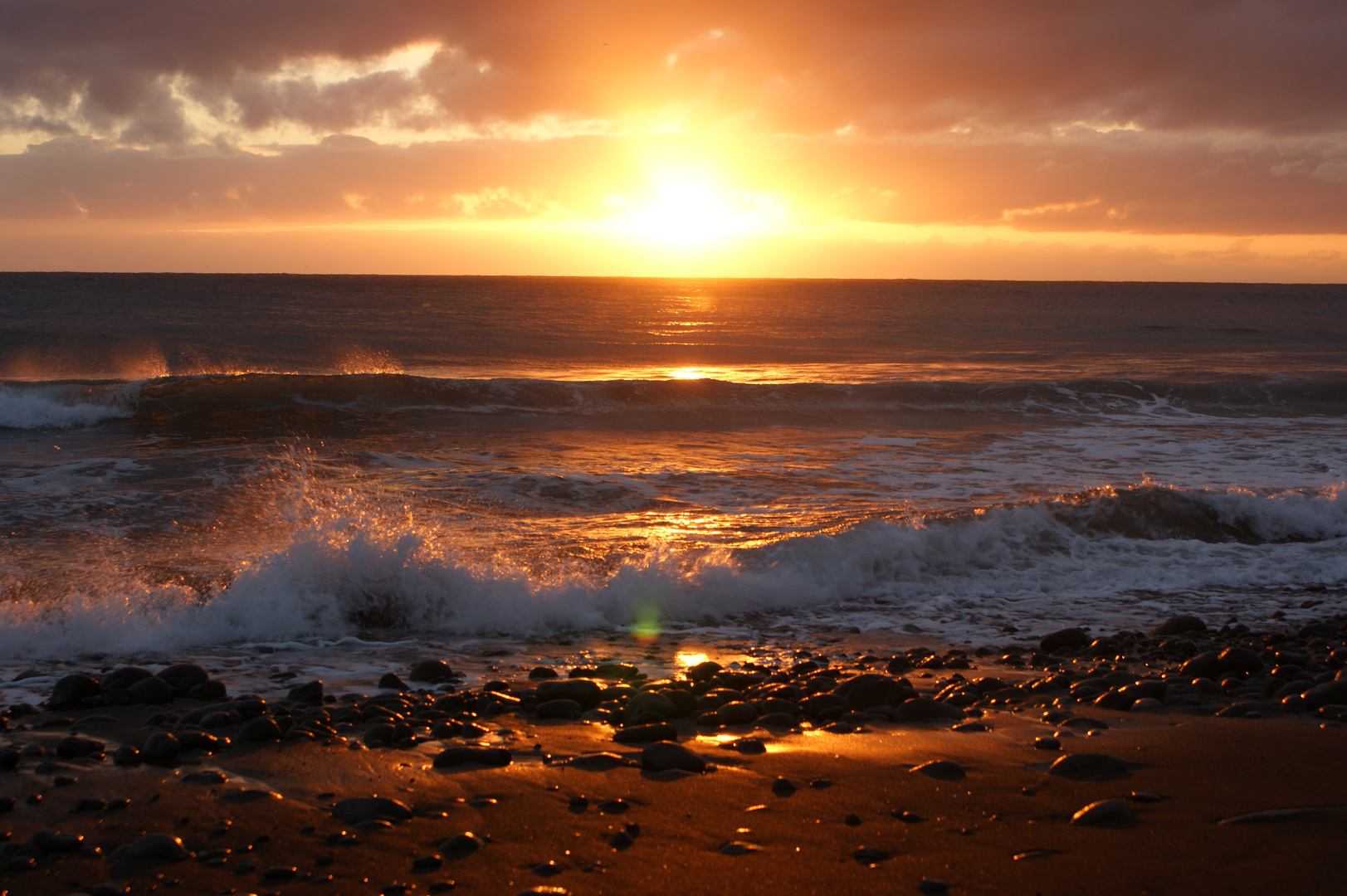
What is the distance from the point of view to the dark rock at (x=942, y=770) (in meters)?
3.34

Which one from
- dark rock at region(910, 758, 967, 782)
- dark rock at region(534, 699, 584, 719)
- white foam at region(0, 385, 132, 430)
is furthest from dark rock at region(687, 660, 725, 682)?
white foam at region(0, 385, 132, 430)

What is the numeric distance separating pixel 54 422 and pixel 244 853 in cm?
1595

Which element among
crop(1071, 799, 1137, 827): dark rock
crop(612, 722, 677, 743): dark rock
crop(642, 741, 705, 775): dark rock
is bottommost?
crop(612, 722, 677, 743): dark rock

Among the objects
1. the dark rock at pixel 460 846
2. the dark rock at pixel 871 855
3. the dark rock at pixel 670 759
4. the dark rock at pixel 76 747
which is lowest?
the dark rock at pixel 76 747

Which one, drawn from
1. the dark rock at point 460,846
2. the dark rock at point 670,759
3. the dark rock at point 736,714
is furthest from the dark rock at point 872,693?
the dark rock at point 460,846

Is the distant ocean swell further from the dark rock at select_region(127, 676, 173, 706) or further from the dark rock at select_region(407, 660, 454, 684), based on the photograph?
the dark rock at select_region(127, 676, 173, 706)

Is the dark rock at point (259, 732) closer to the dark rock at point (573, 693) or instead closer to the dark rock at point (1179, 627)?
the dark rock at point (573, 693)

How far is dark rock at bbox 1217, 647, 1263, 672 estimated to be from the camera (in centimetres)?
489

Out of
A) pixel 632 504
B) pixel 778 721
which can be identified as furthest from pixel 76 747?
pixel 632 504

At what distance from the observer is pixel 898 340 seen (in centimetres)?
3678

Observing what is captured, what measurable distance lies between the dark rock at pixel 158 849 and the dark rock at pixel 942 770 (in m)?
2.52

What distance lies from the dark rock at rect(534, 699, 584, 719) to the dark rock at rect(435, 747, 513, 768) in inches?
23.9

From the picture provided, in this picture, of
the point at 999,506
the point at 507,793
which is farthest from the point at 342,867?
the point at 999,506

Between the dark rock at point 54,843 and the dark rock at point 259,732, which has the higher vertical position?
the dark rock at point 54,843
